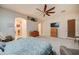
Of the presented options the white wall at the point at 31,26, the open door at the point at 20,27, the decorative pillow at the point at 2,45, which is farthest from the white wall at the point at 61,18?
the decorative pillow at the point at 2,45

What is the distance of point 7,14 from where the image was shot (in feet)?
6.65

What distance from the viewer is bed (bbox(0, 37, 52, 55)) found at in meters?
2.00

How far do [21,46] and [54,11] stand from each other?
0.72m

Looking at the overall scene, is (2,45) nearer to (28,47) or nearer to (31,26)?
(28,47)

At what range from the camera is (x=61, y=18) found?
2.04 m

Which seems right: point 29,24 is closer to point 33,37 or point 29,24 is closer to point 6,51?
point 33,37

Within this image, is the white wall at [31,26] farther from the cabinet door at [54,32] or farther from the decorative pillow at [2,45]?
the decorative pillow at [2,45]

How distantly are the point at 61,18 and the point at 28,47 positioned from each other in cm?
66

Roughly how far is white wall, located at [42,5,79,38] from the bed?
0.17 m

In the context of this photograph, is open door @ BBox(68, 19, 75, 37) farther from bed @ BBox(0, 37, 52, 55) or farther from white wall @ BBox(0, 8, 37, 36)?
white wall @ BBox(0, 8, 37, 36)

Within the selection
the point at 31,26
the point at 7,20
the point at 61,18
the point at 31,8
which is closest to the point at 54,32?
the point at 61,18
